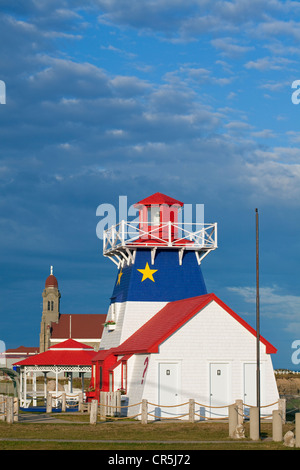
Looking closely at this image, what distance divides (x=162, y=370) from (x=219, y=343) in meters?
3.14

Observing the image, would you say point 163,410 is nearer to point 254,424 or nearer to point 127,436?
point 127,436

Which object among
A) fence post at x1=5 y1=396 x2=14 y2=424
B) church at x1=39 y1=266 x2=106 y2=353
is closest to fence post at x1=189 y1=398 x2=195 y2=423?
fence post at x1=5 y1=396 x2=14 y2=424

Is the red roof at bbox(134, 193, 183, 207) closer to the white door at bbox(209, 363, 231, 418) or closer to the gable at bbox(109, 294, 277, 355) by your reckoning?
the gable at bbox(109, 294, 277, 355)

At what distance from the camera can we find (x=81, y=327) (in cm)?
12625

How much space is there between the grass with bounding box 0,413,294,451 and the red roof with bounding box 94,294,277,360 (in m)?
4.42

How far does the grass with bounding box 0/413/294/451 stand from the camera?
2416 centimetres

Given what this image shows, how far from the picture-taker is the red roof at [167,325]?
3662cm

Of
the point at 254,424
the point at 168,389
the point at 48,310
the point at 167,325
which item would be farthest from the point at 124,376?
the point at 48,310

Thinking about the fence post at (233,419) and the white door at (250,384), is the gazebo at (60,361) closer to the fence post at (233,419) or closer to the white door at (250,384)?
the white door at (250,384)

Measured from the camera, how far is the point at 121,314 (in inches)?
1713

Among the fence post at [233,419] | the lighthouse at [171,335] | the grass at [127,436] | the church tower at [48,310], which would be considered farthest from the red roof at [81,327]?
the fence post at [233,419]

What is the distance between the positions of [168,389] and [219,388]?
2.53 m
